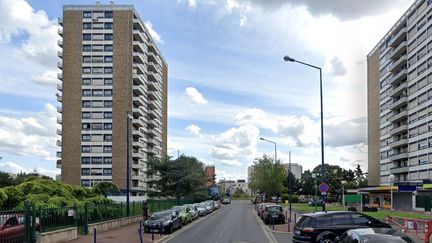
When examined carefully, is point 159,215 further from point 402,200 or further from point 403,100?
point 403,100

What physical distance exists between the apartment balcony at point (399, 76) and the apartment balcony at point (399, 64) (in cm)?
104

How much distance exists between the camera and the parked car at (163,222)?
2817 cm

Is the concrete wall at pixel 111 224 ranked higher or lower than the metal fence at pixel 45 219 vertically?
lower

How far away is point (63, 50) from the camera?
103938 millimetres

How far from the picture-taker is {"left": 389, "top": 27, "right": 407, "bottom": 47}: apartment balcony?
92.8 m

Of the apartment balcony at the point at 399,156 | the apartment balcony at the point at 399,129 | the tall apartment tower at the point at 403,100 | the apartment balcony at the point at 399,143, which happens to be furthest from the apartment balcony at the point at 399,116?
the apartment balcony at the point at 399,156

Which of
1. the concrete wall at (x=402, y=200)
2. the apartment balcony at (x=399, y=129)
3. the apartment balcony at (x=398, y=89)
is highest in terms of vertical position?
the apartment balcony at (x=398, y=89)

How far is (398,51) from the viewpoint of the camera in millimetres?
94625

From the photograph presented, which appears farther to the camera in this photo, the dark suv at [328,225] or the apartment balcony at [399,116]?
the apartment balcony at [399,116]

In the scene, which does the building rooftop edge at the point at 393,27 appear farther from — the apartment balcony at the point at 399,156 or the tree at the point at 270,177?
the tree at the point at 270,177

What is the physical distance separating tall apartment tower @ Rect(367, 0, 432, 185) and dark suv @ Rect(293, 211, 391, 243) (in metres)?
60.6

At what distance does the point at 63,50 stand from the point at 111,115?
16598 millimetres

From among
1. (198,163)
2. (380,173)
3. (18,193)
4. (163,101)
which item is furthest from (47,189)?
(163,101)

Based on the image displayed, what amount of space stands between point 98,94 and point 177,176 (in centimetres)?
3174
